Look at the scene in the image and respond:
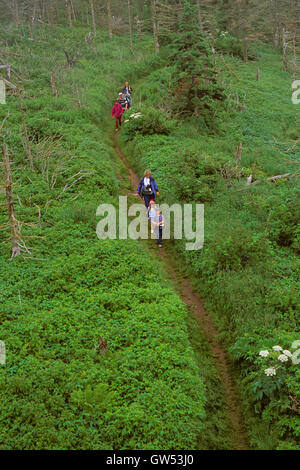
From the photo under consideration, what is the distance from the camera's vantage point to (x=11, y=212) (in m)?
11.4

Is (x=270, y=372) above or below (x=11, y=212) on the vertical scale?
below

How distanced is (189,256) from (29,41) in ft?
106

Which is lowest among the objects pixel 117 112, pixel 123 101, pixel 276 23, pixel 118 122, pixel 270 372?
pixel 270 372

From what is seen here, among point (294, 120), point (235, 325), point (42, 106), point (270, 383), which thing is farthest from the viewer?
point (294, 120)

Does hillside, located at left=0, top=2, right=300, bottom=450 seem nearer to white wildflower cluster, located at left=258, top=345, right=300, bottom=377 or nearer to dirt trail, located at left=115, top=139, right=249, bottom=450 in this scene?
dirt trail, located at left=115, top=139, right=249, bottom=450

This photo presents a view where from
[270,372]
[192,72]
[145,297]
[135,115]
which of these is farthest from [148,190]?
[192,72]

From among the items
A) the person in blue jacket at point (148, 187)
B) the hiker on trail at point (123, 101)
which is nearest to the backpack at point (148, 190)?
the person in blue jacket at point (148, 187)

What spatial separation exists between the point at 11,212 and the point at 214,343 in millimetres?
6846

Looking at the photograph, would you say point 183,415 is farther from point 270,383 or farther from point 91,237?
point 91,237

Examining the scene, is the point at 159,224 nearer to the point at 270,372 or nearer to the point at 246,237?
the point at 246,237

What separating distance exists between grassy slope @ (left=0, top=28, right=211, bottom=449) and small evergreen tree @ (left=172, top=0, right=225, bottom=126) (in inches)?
362

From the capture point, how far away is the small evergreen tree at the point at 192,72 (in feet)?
72.0

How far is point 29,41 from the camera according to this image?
3644 centimetres

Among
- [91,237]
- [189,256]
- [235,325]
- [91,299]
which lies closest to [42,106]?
[91,237]
